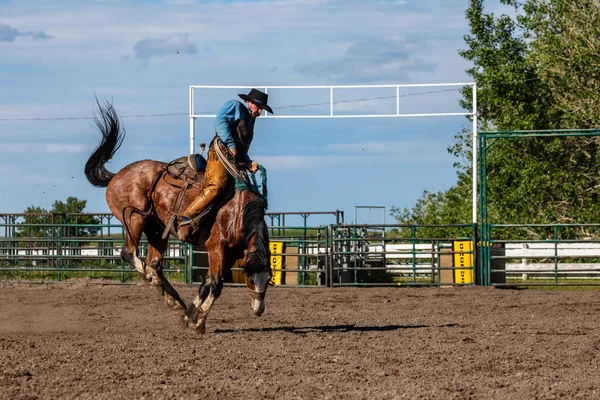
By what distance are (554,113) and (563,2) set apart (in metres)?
3.17

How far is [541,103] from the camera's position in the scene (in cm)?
2600

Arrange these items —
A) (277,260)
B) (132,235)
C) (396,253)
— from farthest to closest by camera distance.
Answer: (277,260), (396,253), (132,235)

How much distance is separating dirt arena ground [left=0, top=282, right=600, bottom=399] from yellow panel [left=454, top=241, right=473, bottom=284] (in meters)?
4.15

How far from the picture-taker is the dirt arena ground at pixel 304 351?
18.5 ft

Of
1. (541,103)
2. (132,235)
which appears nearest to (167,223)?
(132,235)

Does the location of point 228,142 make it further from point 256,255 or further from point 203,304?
point 203,304

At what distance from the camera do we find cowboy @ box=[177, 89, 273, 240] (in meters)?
8.47

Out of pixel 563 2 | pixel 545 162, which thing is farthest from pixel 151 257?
pixel 563 2

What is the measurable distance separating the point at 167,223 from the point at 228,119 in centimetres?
139

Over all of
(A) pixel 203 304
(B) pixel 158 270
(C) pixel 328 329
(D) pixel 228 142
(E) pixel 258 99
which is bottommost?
(C) pixel 328 329

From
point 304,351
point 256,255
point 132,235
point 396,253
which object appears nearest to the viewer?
point 304,351

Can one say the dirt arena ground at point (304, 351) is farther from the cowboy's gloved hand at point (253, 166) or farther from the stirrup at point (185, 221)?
the cowboy's gloved hand at point (253, 166)

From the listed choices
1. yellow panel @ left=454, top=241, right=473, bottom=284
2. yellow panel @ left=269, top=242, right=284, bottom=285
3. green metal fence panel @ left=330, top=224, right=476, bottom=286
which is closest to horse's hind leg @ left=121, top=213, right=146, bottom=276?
green metal fence panel @ left=330, top=224, right=476, bottom=286

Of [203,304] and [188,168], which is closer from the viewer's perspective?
[203,304]
